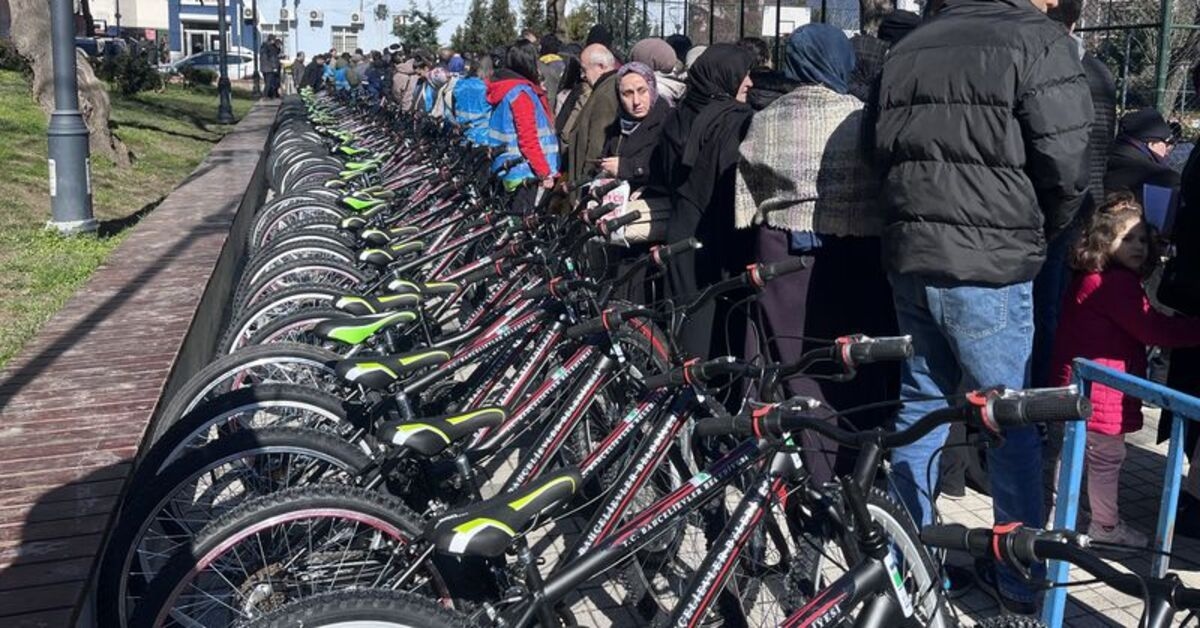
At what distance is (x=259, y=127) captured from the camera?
1900 cm

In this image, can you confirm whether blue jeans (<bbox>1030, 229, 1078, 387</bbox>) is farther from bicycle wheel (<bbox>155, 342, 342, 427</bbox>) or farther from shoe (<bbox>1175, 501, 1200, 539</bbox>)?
bicycle wheel (<bbox>155, 342, 342, 427</bbox>)

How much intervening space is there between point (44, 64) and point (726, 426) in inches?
510

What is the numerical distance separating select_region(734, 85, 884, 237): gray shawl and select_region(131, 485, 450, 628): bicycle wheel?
203 centimetres

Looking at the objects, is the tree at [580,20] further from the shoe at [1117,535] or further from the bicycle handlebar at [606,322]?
the bicycle handlebar at [606,322]

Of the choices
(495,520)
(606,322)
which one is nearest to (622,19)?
(606,322)

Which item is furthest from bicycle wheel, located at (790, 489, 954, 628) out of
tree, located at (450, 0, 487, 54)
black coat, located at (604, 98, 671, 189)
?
tree, located at (450, 0, 487, 54)

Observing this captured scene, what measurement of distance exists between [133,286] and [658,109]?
9.62 feet

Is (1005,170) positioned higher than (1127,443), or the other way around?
(1005,170)

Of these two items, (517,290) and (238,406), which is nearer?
(238,406)

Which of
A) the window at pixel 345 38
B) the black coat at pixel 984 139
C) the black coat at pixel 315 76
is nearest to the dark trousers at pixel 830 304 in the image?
the black coat at pixel 984 139

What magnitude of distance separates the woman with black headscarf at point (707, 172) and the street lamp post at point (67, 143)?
5.36 meters

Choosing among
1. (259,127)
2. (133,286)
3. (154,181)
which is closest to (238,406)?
(133,286)

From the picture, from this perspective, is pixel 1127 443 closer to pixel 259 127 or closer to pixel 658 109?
pixel 658 109

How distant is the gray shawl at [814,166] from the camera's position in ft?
14.3
